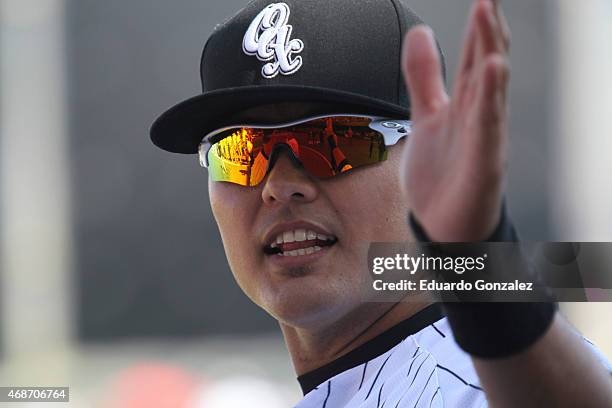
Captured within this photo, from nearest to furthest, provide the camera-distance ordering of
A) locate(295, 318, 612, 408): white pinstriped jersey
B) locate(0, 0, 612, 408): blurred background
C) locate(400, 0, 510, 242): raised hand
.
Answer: locate(400, 0, 510, 242): raised hand, locate(295, 318, 612, 408): white pinstriped jersey, locate(0, 0, 612, 408): blurred background

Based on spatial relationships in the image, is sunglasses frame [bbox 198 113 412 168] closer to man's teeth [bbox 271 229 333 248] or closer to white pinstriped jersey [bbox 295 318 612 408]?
man's teeth [bbox 271 229 333 248]

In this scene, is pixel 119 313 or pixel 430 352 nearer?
pixel 430 352

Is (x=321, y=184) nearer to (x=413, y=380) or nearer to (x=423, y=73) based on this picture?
(x=413, y=380)

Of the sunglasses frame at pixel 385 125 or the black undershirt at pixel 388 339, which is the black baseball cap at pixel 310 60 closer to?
the sunglasses frame at pixel 385 125

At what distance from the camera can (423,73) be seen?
102 centimetres

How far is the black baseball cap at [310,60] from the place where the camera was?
169 centimetres

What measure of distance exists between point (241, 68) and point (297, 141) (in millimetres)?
195

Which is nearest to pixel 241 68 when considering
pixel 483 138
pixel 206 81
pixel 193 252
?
pixel 206 81

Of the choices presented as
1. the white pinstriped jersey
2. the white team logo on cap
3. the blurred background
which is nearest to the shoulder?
the white pinstriped jersey

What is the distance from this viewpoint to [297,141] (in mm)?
1713

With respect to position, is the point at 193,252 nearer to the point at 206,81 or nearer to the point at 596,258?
the point at 206,81

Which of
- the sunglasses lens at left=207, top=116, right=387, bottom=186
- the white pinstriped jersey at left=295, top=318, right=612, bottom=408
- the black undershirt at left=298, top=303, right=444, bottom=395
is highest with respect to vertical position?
the sunglasses lens at left=207, top=116, right=387, bottom=186

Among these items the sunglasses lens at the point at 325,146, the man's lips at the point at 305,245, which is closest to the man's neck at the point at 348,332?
the man's lips at the point at 305,245

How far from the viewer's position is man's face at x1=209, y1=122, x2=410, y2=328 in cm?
167
